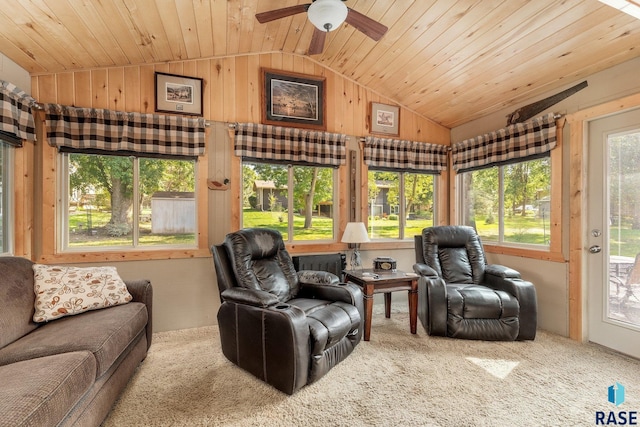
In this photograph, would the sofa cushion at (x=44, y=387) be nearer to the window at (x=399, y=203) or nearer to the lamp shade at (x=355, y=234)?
the lamp shade at (x=355, y=234)

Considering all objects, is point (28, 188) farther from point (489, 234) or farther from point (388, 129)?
point (489, 234)

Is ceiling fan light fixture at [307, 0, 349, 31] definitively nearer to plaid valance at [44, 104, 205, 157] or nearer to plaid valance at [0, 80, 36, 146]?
plaid valance at [44, 104, 205, 157]

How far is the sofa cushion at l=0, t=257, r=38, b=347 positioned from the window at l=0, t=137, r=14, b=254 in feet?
2.46

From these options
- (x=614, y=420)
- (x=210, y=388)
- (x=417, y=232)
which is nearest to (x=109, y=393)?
(x=210, y=388)

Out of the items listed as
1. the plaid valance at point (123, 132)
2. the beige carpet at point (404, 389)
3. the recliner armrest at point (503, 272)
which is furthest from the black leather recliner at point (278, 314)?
the recliner armrest at point (503, 272)

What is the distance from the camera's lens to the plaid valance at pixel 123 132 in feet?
9.00

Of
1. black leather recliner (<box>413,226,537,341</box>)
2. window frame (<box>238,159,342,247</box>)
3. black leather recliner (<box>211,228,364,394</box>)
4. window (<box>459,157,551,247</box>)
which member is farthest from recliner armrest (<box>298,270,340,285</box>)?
window (<box>459,157,551,247</box>)

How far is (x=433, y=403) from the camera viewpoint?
1851 millimetres

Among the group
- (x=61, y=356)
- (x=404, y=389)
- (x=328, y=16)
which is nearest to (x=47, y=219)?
(x=61, y=356)

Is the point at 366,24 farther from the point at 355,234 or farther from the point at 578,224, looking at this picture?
the point at 578,224

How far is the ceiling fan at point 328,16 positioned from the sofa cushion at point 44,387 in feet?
7.35

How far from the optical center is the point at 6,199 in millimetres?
2545

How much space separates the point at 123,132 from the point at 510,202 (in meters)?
4.27

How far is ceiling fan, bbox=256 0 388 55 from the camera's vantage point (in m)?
1.89
